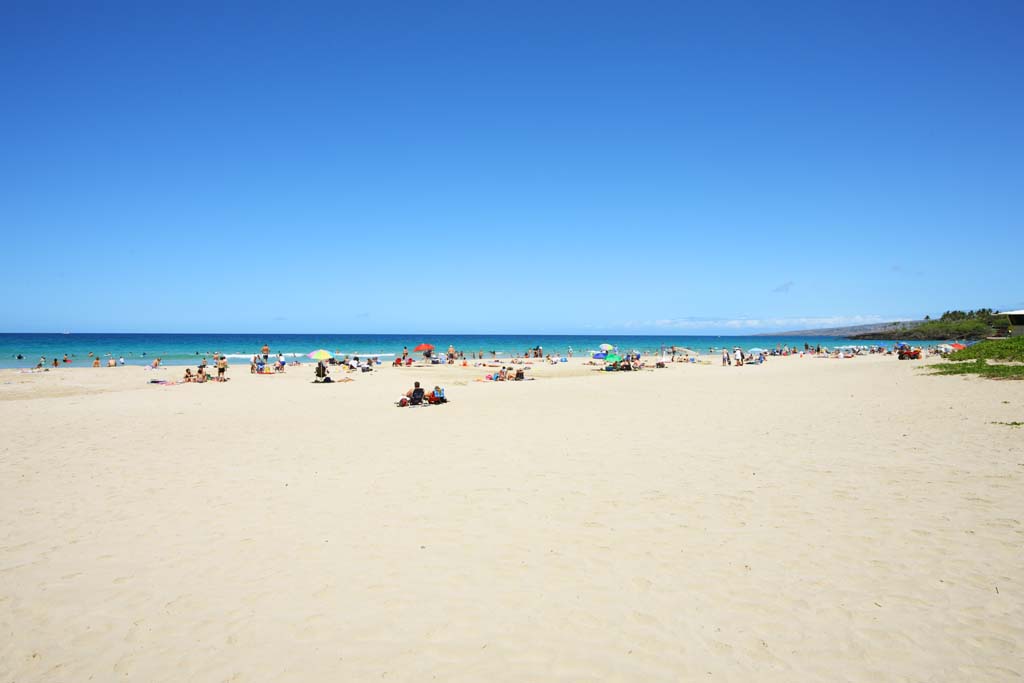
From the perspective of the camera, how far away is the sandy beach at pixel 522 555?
4.44 metres

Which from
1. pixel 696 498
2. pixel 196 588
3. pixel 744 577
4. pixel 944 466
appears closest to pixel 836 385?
pixel 944 466

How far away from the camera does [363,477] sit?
31.7 ft

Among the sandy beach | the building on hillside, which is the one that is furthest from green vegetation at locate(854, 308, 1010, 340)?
the sandy beach

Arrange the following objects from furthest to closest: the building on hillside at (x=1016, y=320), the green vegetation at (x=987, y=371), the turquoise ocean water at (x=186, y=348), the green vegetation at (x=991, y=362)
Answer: the turquoise ocean water at (x=186, y=348) < the building on hillside at (x=1016, y=320) < the green vegetation at (x=991, y=362) < the green vegetation at (x=987, y=371)

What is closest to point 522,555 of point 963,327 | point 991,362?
point 991,362

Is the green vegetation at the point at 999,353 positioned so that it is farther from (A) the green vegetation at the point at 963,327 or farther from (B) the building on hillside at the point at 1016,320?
(A) the green vegetation at the point at 963,327

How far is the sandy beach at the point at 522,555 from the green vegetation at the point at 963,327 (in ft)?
324

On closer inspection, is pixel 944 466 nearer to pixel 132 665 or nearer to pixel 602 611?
pixel 602 611

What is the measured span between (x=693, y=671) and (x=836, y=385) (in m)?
23.9

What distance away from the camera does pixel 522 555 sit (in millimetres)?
6277

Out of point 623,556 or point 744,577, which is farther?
point 623,556

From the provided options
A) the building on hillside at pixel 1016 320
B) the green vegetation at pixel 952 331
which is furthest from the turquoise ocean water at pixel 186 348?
the building on hillside at pixel 1016 320

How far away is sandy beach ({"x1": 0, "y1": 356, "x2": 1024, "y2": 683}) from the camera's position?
444cm

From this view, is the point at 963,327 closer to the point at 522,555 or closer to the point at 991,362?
the point at 991,362
